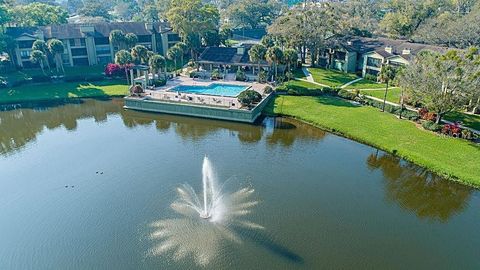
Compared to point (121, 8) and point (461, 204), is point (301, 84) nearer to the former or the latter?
point (461, 204)

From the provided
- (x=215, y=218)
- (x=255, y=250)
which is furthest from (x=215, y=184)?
(x=255, y=250)

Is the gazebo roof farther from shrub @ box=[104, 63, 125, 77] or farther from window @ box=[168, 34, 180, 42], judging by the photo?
window @ box=[168, 34, 180, 42]

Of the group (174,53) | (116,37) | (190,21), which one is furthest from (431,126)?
(116,37)

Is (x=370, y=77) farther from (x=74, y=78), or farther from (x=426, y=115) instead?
(x=74, y=78)

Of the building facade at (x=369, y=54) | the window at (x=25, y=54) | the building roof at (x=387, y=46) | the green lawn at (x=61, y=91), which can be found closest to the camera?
the green lawn at (x=61, y=91)

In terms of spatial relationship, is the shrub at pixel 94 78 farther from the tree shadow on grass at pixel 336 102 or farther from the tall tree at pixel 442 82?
the tall tree at pixel 442 82

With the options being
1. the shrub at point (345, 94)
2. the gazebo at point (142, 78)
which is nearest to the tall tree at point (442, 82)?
the shrub at point (345, 94)

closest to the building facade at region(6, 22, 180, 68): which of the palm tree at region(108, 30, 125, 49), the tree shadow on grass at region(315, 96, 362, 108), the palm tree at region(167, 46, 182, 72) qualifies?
the palm tree at region(108, 30, 125, 49)
